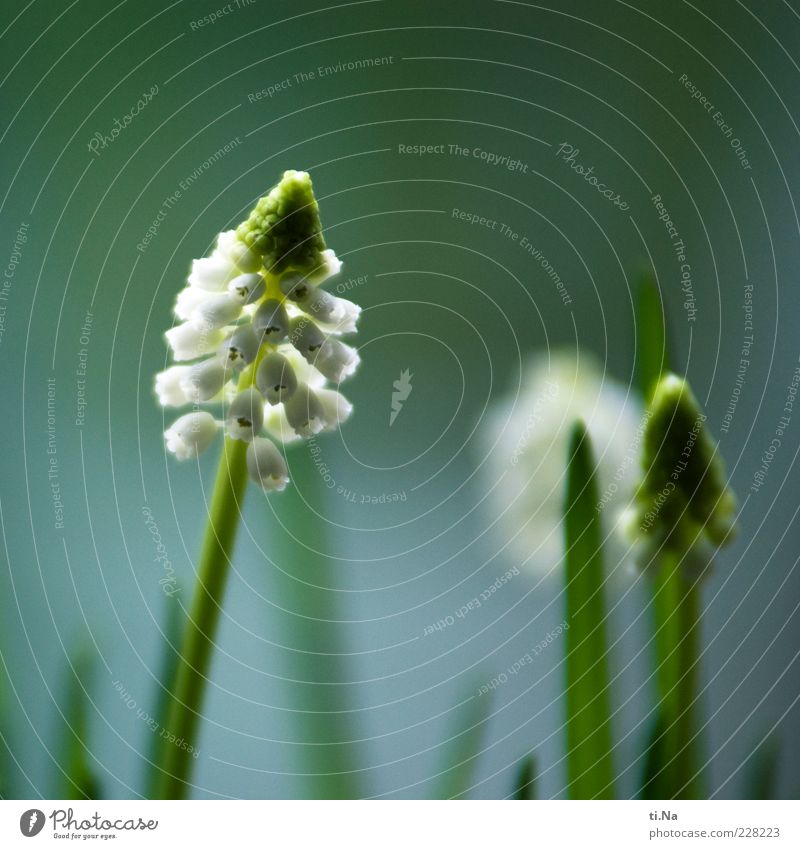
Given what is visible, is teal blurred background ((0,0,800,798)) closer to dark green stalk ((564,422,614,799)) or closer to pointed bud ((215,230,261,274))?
dark green stalk ((564,422,614,799))

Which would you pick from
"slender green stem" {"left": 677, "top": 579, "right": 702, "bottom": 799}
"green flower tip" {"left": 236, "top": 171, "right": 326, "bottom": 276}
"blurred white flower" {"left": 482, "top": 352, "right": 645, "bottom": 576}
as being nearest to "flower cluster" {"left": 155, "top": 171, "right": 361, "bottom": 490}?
"green flower tip" {"left": 236, "top": 171, "right": 326, "bottom": 276}

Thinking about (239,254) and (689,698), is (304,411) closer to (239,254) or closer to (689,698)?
(239,254)

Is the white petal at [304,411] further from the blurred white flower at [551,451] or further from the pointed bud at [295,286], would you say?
the blurred white flower at [551,451]

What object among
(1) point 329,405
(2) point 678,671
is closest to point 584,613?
(2) point 678,671

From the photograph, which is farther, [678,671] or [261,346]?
[678,671]

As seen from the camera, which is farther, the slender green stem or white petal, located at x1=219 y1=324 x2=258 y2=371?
the slender green stem
